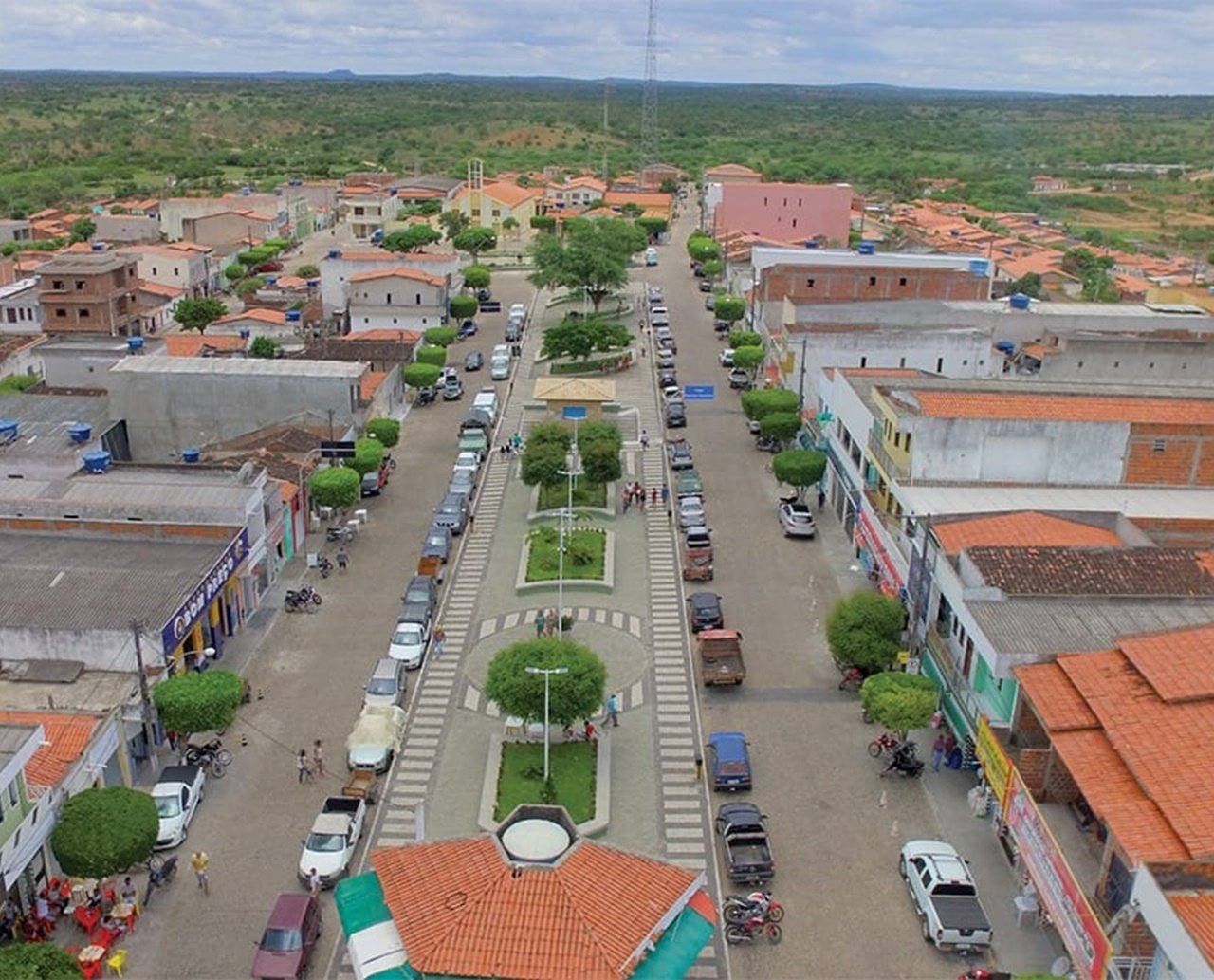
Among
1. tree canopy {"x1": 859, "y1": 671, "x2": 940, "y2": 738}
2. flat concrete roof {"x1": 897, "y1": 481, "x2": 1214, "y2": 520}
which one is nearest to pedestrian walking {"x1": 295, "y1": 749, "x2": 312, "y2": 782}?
tree canopy {"x1": 859, "y1": 671, "x2": 940, "y2": 738}

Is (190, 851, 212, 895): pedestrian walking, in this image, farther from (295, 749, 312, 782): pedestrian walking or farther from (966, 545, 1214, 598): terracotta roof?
(966, 545, 1214, 598): terracotta roof

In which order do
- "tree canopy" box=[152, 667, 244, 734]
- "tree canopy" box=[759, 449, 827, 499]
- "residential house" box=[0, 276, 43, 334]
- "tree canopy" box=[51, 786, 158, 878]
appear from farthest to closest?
"residential house" box=[0, 276, 43, 334], "tree canopy" box=[759, 449, 827, 499], "tree canopy" box=[152, 667, 244, 734], "tree canopy" box=[51, 786, 158, 878]

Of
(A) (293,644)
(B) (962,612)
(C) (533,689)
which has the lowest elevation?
(A) (293,644)

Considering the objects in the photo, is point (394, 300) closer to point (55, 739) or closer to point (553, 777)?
point (553, 777)

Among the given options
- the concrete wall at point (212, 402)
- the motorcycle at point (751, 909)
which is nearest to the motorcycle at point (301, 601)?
the concrete wall at point (212, 402)

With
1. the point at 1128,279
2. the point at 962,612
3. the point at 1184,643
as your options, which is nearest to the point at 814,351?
the point at 962,612

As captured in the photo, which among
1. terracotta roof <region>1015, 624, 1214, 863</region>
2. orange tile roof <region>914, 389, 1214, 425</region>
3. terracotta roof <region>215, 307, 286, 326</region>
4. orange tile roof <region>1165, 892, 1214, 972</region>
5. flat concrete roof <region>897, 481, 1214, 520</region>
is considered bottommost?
terracotta roof <region>215, 307, 286, 326</region>

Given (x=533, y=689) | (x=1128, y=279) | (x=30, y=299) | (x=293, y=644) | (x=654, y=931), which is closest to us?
(x=654, y=931)

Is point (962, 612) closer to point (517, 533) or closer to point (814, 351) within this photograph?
point (517, 533)

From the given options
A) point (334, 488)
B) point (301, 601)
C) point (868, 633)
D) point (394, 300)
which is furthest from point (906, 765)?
point (394, 300)
